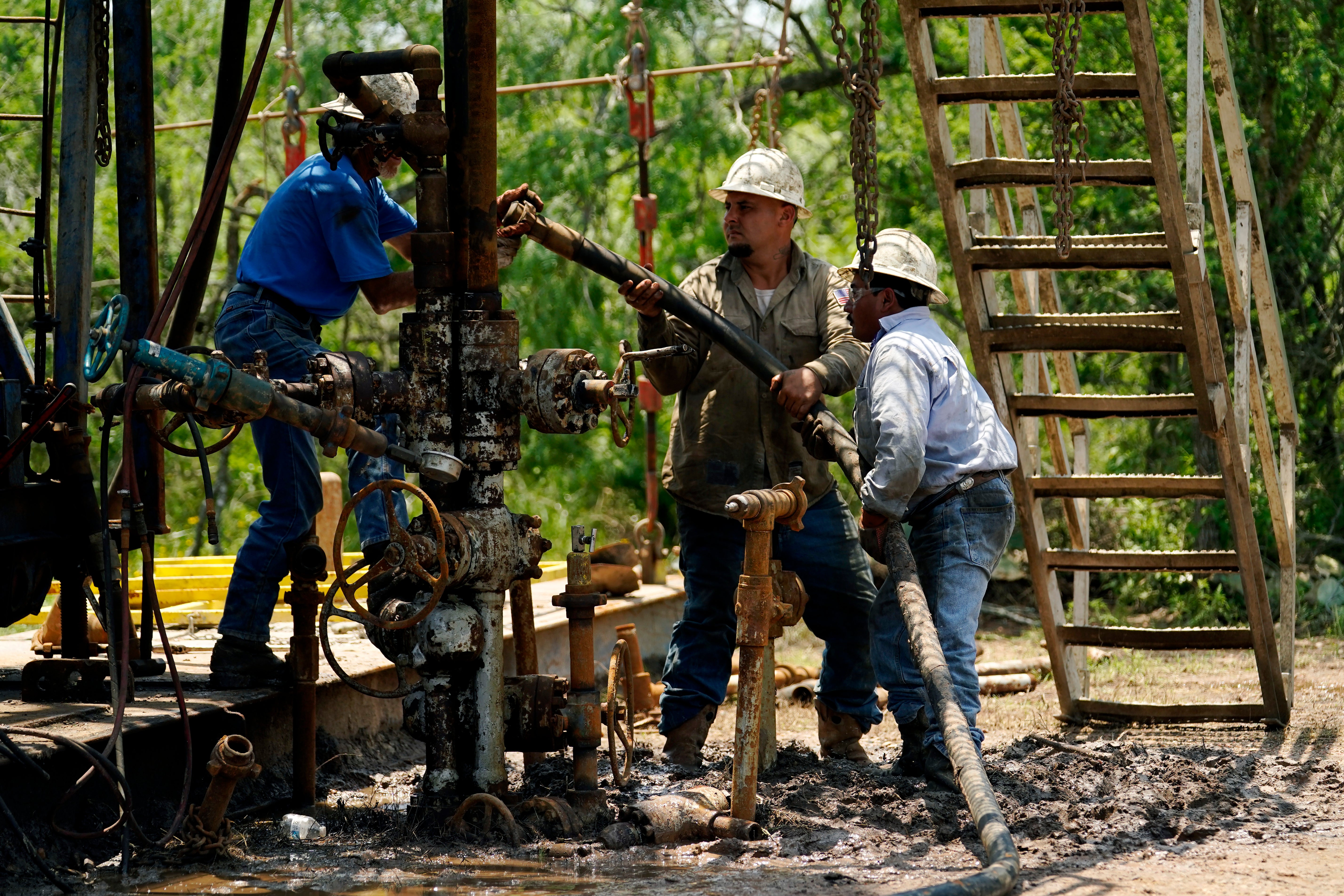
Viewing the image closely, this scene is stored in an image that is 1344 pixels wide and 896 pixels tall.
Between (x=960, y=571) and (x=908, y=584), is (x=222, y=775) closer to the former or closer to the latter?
(x=908, y=584)

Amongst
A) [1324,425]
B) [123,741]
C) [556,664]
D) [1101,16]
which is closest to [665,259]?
[1101,16]

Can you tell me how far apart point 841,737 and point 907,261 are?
1759mm

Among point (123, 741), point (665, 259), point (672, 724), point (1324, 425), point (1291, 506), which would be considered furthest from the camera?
point (665, 259)

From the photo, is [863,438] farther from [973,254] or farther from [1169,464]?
[1169,464]

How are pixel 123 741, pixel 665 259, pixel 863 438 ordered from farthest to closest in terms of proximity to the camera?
pixel 665 259 → pixel 863 438 → pixel 123 741

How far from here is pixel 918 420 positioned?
15.2 feet

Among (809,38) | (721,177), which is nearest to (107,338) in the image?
(809,38)

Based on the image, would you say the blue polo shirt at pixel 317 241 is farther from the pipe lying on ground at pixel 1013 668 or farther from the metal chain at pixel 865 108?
the pipe lying on ground at pixel 1013 668

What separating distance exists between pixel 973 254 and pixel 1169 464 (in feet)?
18.8

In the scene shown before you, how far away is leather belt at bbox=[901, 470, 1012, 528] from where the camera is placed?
4.88 metres

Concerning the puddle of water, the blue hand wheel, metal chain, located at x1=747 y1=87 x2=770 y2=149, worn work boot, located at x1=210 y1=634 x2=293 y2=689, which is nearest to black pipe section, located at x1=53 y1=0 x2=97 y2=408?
the blue hand wheel

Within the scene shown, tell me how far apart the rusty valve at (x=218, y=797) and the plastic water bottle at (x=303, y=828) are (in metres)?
0.27

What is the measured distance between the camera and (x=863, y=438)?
4.93 metres

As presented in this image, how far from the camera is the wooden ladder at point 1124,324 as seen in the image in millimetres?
5227
